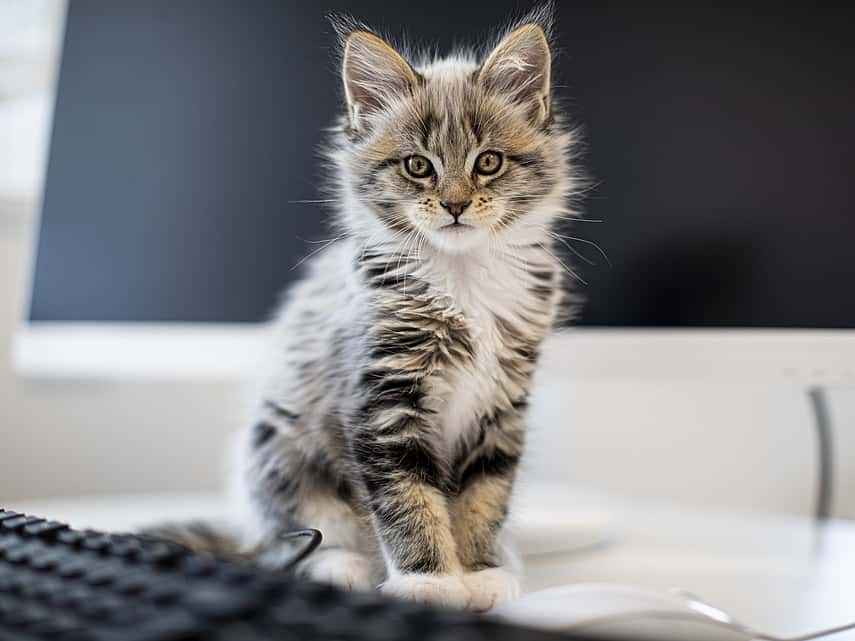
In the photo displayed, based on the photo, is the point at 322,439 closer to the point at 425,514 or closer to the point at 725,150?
the point at 425,514

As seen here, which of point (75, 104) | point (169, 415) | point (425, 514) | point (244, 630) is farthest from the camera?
point (169, 415)

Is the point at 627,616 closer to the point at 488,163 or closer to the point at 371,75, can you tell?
the point at 488,163

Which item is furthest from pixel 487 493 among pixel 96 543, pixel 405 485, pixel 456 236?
pixel 96 543

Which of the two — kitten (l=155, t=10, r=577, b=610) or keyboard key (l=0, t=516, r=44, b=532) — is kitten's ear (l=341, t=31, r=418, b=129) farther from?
keyboard key (l=0, t=516, r=44, b=532)

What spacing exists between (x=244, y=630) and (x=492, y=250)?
0.54 metres

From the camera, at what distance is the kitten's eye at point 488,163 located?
0.81 metres

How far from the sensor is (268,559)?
2.77 ft

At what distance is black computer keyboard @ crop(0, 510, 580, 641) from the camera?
368mm

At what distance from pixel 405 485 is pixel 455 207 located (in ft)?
0.90

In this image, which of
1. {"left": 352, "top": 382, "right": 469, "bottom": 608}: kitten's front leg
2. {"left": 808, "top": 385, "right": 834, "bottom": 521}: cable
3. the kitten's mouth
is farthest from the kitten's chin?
{"left": 808, "top": 385, "right": 834, "bottom": 521}: cable

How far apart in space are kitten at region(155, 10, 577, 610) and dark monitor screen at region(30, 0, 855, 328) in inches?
3.9

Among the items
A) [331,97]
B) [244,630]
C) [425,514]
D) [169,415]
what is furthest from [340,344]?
[169,415]

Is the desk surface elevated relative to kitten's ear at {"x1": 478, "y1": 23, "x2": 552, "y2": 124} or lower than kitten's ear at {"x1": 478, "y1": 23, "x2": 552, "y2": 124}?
lower

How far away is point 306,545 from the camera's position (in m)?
0.73
